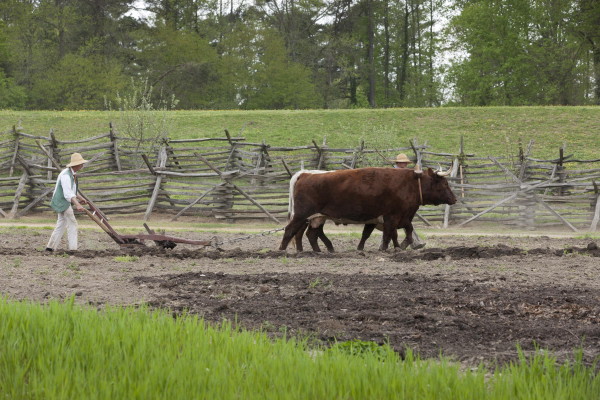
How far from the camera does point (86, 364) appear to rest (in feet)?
16.8

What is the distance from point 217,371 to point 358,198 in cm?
858

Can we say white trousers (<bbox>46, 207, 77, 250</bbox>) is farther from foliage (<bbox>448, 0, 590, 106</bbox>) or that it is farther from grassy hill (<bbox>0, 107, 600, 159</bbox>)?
foliage (<bbox>448, 0, 590, 106</bbox>)

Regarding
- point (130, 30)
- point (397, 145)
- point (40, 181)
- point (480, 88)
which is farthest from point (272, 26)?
point (40, 181)

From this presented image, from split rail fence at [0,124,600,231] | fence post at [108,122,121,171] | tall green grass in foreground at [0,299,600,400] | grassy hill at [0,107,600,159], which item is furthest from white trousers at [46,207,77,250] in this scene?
grassy hill at [0,107,600,159]

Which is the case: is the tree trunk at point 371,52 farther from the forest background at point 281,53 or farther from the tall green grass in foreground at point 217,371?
the tall green grass in foreground at point 217,371

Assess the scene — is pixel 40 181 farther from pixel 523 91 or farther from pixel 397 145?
pixel 523 91

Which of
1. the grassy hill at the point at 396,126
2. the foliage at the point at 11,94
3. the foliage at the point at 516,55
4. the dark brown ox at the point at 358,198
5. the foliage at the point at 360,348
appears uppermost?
the foliage at the point at 516,55

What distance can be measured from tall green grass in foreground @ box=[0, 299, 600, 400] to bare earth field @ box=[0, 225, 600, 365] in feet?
2.49

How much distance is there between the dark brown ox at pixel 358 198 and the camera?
13320 mm

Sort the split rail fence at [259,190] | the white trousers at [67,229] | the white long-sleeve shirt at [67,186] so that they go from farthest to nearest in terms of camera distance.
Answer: the split rail fence at [259,190] → the white trousers at [67,229] → the white long-sleeve shirt at [67,186]

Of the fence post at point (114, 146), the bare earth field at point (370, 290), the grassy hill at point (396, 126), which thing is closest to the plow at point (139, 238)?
the bare earth field at point (370, 290)

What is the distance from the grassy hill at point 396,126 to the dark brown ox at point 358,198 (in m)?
18.5

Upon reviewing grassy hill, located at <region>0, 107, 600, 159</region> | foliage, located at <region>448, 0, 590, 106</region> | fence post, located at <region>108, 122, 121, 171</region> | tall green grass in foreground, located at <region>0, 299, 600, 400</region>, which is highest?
foliage, located at <region>448, 0, 590, 106</region>

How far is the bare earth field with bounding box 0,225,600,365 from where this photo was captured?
260 inches
